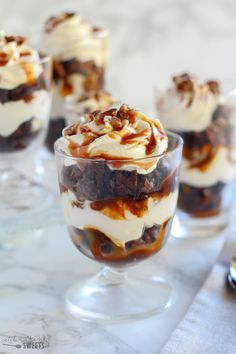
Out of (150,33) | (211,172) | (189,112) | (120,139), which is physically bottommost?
(150,33)

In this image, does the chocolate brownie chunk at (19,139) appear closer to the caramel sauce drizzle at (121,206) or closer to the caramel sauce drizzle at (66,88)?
the caramel sauce drizzle at (66,88)

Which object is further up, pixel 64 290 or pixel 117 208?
pixel 117 208

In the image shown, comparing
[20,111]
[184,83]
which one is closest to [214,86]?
A: [184,83]

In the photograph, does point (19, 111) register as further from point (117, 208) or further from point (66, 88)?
point (117, 208)

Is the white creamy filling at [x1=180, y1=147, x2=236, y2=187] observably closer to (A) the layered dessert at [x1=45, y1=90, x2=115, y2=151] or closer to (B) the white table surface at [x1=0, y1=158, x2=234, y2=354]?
(B) the white table surface at [x1=0, y1=158, x2=234, y2=354]

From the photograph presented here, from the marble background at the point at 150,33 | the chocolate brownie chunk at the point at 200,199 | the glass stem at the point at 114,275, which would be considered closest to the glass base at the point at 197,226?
the chocolate brownie chunk at the point at 200,199

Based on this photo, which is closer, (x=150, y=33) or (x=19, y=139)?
(x=19, y=139)
